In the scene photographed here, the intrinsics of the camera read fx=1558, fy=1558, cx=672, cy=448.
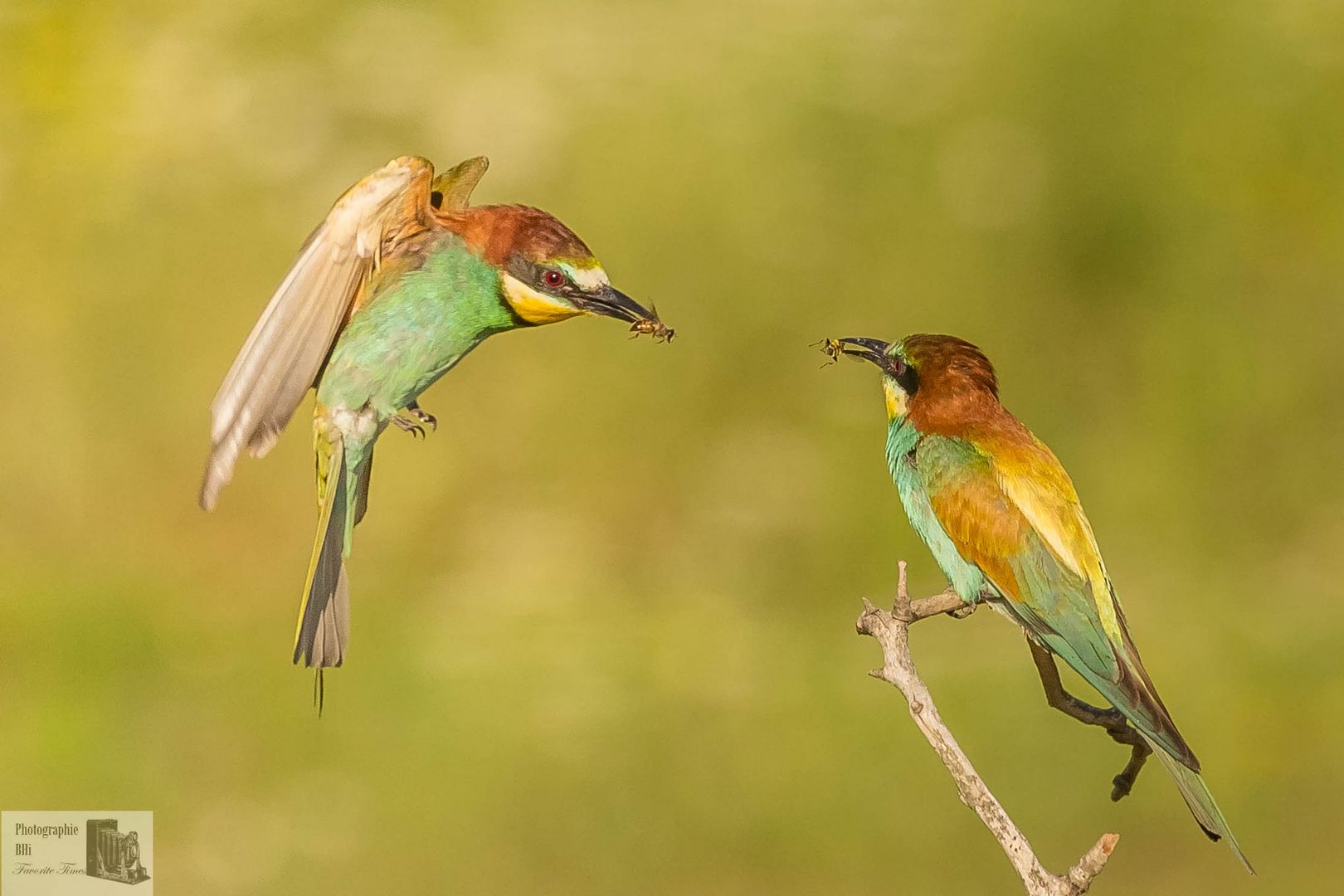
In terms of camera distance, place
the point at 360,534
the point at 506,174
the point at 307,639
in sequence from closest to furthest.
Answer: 1. the point at 307,639
2. the point at 506,174
3. the point at 360,534

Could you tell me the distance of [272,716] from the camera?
4125 millimetres

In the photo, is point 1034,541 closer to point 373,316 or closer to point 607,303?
point 607,303

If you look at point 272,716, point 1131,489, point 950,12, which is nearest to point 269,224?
point 272,716

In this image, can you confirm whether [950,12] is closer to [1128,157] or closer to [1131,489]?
[1128,157]

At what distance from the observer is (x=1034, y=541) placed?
75.0 inches

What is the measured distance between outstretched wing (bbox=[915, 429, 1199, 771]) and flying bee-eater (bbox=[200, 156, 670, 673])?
2.03ft

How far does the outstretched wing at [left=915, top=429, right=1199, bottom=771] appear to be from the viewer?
1854mm

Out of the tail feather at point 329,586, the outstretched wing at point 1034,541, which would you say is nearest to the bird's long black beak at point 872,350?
the outstretched wing at point 1034,541

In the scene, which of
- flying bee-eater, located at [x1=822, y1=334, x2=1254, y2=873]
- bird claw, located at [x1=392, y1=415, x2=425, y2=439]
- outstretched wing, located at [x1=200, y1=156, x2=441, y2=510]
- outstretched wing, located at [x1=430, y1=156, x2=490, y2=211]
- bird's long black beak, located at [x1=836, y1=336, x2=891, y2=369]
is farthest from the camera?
bird's long black beak, located at [x1=836, y1=336, x2=891, y2=369]

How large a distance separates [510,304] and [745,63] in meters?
3.04

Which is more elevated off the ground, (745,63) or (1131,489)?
(745,63)

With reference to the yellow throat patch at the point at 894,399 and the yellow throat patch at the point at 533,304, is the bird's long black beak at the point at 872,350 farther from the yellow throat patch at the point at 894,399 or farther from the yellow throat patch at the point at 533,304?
the yellow throat patch at the point at 533,304

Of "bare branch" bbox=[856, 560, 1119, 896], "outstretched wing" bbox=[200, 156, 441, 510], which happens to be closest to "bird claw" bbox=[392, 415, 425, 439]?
"outstretched wing" bbox=[200, 156, 441, 510]

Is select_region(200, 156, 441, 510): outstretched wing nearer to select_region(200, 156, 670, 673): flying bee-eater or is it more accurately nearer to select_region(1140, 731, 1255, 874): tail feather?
select_region(200, 156, 670, 673): flying bee-eater
